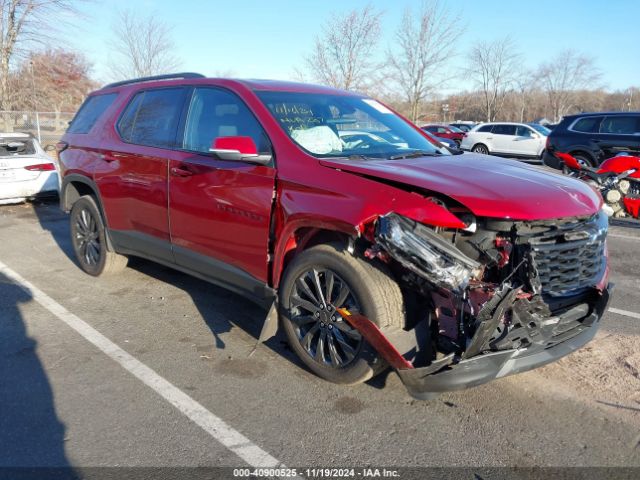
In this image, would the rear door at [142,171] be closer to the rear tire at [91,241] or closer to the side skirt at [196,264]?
the side skirt at [196,264]

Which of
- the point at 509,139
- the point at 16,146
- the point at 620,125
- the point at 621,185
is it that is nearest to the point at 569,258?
the point at 621,185

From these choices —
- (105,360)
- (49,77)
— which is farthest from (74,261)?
(49,77)

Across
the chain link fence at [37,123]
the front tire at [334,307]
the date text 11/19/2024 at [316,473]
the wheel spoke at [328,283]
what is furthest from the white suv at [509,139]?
the date text 11/19/2024 at [316,473]

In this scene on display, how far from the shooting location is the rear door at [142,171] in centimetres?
451

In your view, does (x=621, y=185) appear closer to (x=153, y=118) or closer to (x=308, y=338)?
(x=308, y=338)

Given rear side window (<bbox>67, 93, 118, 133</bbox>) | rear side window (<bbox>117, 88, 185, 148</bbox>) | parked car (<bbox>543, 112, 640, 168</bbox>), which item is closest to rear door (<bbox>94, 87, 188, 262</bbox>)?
rear side window (<bbox>117, 88, 185, 148</bbox>)

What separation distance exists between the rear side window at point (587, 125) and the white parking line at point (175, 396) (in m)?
13.2

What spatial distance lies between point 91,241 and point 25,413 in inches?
112

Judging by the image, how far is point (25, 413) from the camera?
10.5ft

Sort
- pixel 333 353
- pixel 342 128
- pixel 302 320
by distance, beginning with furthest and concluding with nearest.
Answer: pixel 342 128 → pixel 302 320 → pixel 333 353

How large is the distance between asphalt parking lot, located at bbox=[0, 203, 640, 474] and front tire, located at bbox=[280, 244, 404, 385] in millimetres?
Answer: 197

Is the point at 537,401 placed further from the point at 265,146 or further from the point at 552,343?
the point at 265,146

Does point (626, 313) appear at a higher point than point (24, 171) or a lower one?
lower

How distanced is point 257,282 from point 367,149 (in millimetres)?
1225
